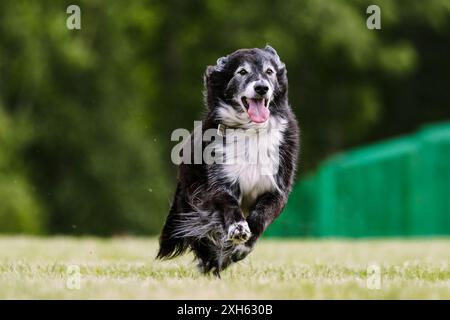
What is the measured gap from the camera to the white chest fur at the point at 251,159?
7.27m

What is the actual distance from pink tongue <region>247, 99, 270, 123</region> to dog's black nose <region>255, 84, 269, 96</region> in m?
0.10

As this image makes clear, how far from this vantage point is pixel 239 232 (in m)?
6.87

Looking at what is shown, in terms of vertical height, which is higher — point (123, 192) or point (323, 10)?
point (323, 10)

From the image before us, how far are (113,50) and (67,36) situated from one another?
215 centimetres

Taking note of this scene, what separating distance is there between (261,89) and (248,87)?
4.7 inches

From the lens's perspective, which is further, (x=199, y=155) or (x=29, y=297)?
(x=199, y=155)

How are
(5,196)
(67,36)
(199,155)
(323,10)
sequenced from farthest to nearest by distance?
1. (323,10)
2. (67,36)
3. (5,196)
4. (199,155)

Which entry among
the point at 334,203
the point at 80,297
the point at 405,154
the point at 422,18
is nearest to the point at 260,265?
the point at 80,297

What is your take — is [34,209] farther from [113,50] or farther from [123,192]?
[113,50]

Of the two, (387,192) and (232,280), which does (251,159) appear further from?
(387,192)

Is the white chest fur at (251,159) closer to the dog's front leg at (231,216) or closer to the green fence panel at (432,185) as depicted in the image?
A: the dog's front leg at (231,216)

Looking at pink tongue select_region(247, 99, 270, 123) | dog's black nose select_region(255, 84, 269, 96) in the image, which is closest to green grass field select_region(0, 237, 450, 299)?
pink tongue select_region(247, 99, 270, 123)

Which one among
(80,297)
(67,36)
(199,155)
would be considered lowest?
(80,297)

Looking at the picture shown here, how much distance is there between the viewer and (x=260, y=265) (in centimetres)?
829
